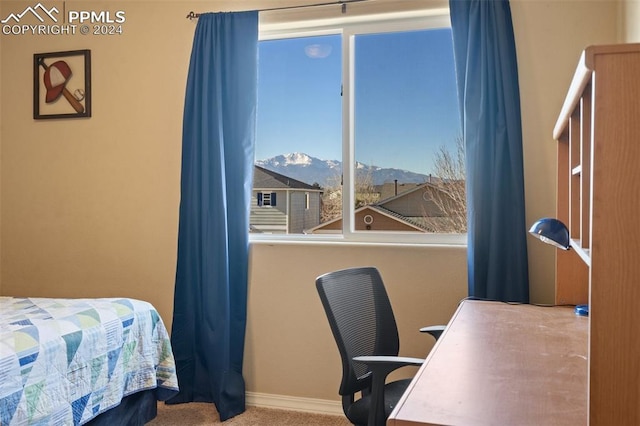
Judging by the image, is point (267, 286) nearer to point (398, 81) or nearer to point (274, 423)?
point (274, 423)

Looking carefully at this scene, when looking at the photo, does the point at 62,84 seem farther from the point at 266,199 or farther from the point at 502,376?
the point at 502,376

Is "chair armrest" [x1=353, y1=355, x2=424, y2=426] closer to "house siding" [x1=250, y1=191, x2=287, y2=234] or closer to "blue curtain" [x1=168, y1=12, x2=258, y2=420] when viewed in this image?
"blue curtain" [x1=168, y1=12, x2=258, y2=420]

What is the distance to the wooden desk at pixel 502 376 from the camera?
1.14 meters

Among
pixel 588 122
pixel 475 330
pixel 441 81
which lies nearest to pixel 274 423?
pixel 475 330

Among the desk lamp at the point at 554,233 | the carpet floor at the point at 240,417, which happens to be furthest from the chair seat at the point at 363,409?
the carpet floor at the point at 240,417

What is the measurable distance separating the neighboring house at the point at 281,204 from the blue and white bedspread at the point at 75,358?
0.88m

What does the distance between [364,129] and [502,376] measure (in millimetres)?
1913

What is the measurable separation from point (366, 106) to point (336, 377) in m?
1.52

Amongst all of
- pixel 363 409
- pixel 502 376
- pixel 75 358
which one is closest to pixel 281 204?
pixel 75 358

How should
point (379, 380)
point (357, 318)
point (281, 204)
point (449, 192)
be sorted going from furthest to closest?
point (281, 204) < point (449, 192) < point (357, 318) < point (379, 380)

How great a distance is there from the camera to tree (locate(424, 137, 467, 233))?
9.56ft

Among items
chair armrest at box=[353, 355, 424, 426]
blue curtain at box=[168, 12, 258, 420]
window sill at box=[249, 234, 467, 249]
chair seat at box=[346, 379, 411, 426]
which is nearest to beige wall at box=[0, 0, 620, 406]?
window sill at box=[249, 234, 467, 249]

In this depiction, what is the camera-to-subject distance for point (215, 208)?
3008mm

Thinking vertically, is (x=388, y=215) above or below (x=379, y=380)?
above
